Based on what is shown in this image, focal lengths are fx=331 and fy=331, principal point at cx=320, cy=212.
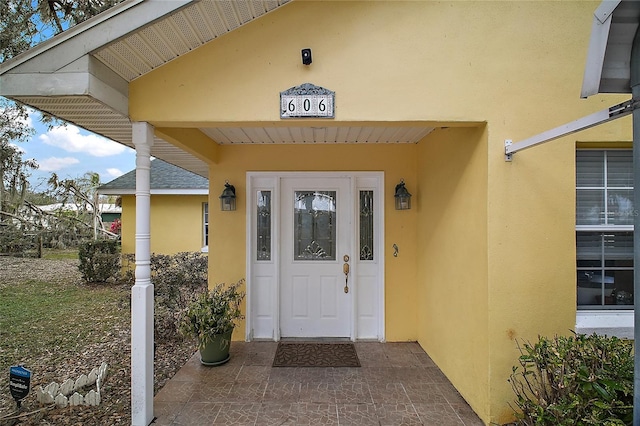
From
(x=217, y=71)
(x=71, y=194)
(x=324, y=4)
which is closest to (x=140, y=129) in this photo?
(x=217, y=71)

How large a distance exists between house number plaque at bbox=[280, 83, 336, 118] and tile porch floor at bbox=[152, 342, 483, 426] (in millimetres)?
2574

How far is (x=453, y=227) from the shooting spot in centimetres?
338

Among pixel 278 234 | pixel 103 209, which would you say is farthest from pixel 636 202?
pixel 103 209

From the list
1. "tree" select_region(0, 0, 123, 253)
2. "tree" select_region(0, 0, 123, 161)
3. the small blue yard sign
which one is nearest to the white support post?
the small blue yard sign

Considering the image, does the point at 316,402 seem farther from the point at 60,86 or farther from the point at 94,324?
the point at 94,324

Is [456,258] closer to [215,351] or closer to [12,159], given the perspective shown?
[215,351]

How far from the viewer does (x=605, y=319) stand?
9.42 feet

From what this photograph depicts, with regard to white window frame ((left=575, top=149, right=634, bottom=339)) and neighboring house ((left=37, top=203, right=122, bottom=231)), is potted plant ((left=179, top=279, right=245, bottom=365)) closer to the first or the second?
white window frame ((left=575, top=149, right=634, bottom=339))

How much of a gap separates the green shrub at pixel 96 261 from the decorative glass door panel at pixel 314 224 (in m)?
6.45

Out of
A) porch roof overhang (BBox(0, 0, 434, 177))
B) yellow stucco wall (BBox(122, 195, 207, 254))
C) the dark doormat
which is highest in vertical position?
porch roof overhang (BBox(0, 0, 434, 177))

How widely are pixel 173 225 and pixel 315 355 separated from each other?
22.1 ft

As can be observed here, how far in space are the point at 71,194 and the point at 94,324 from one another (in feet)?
32.6

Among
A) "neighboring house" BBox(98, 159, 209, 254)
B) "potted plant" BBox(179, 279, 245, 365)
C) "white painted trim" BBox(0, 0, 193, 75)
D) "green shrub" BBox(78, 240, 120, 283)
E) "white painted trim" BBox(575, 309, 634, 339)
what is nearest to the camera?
"white painted trim" BBox(0, 0, 193, 75)

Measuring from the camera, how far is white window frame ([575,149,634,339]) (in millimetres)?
2795
